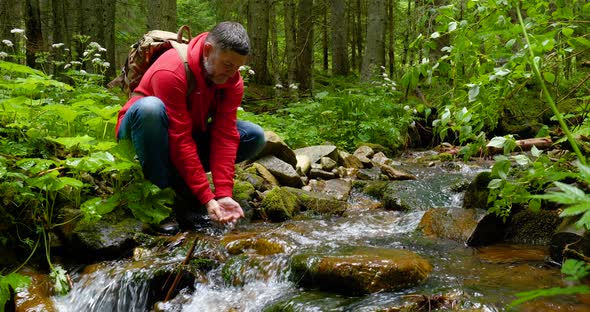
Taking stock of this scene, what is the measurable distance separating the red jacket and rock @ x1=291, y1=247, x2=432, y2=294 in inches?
29.6

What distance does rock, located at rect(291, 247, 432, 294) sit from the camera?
7.93 feet

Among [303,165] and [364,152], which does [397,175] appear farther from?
[364,152]

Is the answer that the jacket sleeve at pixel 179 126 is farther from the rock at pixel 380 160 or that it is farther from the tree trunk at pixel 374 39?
the tree trunk at pixel 374 39

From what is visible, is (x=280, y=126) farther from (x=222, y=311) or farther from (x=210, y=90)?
(x=222, y=311)

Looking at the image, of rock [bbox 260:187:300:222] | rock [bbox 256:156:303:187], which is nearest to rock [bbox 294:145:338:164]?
rock [bbox 256:156:303:187]

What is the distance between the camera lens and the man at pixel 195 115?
2771 millimetres

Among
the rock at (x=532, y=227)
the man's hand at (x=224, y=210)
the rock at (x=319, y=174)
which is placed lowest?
the rock at (x=319, y=174)

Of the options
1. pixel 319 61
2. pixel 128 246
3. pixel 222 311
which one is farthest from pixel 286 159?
pixel 319 61

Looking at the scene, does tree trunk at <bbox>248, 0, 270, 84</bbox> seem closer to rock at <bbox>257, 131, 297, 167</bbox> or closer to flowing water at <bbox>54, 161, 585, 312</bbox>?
rock at <bbox>257, 131, 297, 167</bbox>

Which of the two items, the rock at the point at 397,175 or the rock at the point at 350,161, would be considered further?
the rock at the point at 350,161

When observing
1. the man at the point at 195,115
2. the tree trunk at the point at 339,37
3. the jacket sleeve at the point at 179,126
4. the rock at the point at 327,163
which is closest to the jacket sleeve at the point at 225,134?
the man at the point at 195,115

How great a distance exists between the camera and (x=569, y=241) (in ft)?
8.74

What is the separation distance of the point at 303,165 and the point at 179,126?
8.75 ft

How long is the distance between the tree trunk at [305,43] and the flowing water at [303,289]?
24.9 feet
